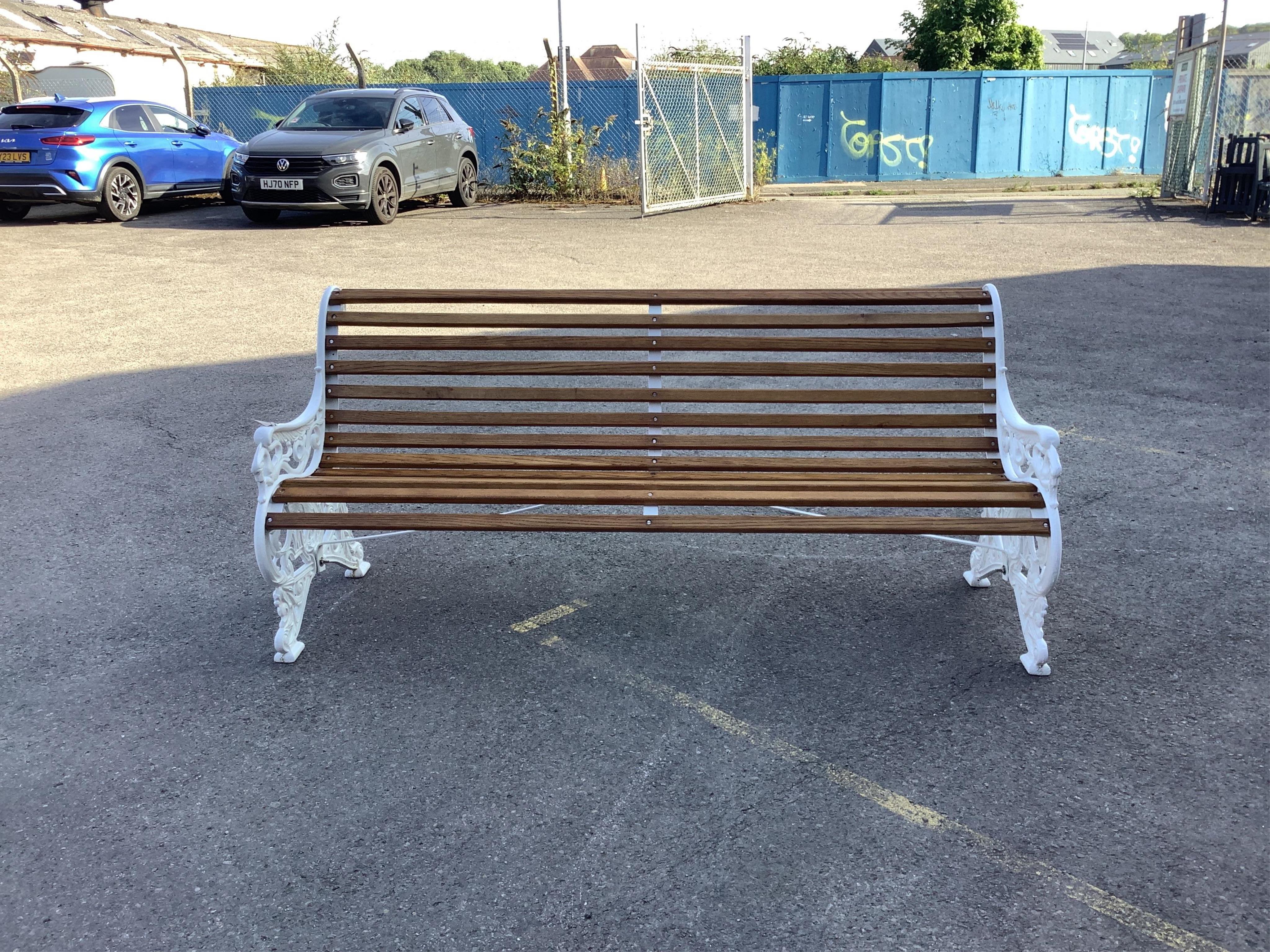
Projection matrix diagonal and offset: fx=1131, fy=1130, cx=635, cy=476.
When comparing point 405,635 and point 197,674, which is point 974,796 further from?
point 197,674

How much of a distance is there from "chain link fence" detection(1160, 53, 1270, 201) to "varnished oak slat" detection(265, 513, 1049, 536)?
1633cm

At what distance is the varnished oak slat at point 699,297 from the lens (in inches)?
171

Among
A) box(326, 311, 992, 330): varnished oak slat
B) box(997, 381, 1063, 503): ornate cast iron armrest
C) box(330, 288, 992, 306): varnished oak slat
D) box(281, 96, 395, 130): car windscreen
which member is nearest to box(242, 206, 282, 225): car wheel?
box(281, 96, 395, 130): car windscreen

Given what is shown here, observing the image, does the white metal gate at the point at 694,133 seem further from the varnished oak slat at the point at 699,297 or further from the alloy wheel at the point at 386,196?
the varnished oak slat at the point at 699,297

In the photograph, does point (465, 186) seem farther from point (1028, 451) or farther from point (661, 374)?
point (1028, 451)

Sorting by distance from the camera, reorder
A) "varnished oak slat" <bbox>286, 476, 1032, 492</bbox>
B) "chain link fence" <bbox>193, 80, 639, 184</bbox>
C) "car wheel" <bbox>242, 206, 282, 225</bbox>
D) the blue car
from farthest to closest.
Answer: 1. "chain link fence" <bbox>193, 80, 639, 184</bbox>
2. "car wheel" <bbox>242, 206, 282, 225</bbox>
3. the blue car
4. "varnished oak slat" <bbox>286, 476, 1032, 492</bbox>

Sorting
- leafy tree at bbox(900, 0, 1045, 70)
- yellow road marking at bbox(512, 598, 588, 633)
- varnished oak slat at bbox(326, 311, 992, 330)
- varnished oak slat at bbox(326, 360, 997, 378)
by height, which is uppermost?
leafy tree at bbox(900, 0, 1045, 70)

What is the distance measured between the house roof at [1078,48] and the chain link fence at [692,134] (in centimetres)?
5820

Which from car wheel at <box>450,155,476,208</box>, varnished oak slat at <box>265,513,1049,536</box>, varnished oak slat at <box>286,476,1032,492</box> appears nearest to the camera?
varnished oak slat at <box>265,513,1049,536</box>

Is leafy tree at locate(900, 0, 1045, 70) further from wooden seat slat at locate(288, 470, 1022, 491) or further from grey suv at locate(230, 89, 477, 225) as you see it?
wooden seat slat at locate(288, 470, 1022, 491)

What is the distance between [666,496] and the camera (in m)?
3.82

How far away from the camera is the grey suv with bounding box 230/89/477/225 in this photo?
50.0 feet

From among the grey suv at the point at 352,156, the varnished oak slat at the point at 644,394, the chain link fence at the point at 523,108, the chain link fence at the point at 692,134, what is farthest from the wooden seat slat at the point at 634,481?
the chain link fence at the point at 523,108

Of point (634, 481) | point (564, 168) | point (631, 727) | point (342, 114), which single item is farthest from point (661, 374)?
point (564, 168)
